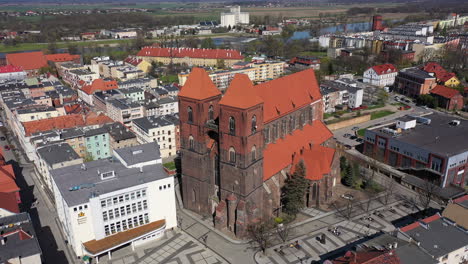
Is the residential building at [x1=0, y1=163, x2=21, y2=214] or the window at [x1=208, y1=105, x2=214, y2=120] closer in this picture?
the residential building at [x1=0, y1=163, x2=21, y2=214]

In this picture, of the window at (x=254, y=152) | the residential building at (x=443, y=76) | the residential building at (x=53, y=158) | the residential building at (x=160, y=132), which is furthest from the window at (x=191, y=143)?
the residential building at (x=443, y=76)

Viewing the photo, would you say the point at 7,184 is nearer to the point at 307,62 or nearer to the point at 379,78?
the point at 379,78

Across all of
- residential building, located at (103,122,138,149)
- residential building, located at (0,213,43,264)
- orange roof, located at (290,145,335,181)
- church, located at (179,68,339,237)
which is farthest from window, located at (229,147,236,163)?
residential building, located at (103,122,138,149)

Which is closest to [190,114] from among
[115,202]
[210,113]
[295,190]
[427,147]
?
[210,113]

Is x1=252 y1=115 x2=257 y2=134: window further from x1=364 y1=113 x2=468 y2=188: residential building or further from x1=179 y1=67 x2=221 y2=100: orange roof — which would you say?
x1=364 y1=113 x2=468 y2=188: residential building

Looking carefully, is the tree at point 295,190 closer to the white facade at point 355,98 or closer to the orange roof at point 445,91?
the white facade at point 355,98
